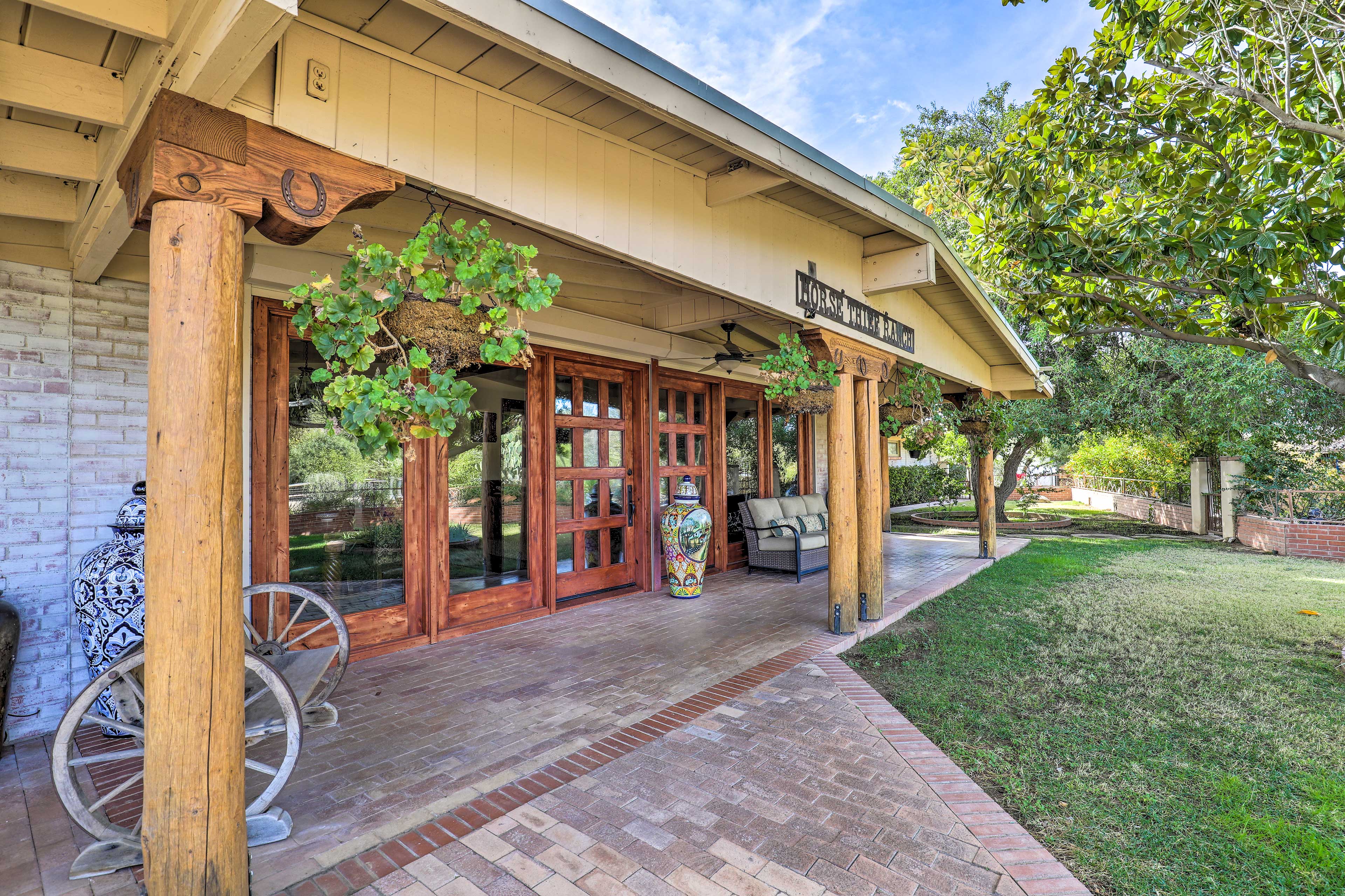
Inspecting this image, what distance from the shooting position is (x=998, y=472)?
51.3 feet

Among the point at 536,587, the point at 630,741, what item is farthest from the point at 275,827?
the point at 536,587

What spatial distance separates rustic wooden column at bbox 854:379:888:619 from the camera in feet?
16.3

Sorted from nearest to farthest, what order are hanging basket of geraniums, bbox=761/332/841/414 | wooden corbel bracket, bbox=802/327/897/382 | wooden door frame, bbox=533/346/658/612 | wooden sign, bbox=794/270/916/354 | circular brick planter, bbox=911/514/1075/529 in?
1. wooden sign, bbox=794/270/916/354
2. hanging basket of geraniums, bbox=761/332/841/414
3. wooden corbel bracket, bbox=802/327/897/382
4. wooden door frame, bbox=533/346/658/612
5. circular brick planter, bbox=911/514/1075/529

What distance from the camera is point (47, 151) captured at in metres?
2.33

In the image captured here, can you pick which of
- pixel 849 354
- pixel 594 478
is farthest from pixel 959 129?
pixel 594 478

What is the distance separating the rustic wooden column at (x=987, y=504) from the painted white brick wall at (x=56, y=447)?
857cm

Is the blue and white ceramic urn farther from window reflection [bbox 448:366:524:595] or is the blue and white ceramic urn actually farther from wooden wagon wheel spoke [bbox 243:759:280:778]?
window reflection [bbox 448:366:524:595]

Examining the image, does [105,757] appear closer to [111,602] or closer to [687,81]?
[111,602]

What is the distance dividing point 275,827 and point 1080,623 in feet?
18.2

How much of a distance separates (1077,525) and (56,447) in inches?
584

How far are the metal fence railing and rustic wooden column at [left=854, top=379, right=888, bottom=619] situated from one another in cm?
1003

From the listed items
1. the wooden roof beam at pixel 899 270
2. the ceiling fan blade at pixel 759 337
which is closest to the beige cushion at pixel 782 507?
the ceiling fan blade at pixel 759 337

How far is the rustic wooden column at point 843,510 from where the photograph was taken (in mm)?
4570

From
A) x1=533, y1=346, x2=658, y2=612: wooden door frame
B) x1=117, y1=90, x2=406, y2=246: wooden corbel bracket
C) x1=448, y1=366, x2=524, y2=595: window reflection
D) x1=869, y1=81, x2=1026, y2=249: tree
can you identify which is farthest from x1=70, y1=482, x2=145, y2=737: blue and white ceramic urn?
x1=869, y1=81, x2=1026, y2=249: tree
